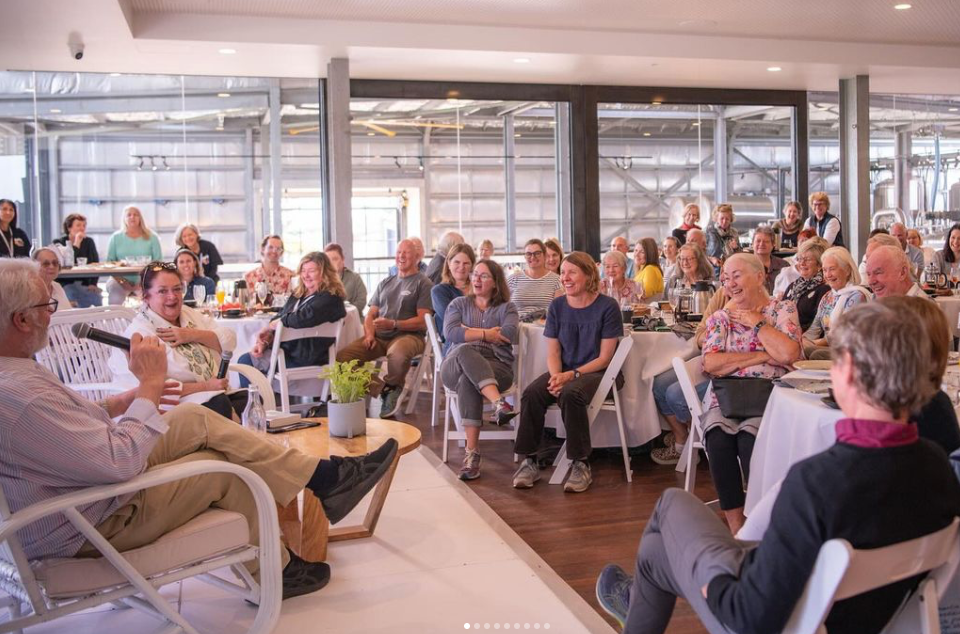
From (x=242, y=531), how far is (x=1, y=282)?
0.98 metres

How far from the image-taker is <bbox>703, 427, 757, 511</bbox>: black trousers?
4035 millimetres

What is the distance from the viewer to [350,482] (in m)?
3.37

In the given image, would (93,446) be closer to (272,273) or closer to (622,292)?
(622,292)

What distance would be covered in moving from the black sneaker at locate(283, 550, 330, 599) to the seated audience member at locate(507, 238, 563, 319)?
3317 millimetres

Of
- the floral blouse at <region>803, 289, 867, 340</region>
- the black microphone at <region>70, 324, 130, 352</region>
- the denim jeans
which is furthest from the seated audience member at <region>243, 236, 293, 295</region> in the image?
the black microphone at <region>70, 324, 130, 352</region>

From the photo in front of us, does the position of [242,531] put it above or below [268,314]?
below

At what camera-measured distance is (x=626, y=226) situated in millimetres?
11227

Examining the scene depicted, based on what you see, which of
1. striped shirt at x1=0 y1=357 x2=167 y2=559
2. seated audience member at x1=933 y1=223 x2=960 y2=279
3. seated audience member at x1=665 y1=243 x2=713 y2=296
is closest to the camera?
striped shirt at x1=0 y1=357 x2=167 y2=559

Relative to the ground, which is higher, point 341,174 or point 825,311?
point 341,174

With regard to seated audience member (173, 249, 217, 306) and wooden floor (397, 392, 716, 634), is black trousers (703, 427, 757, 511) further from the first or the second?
seated audience member (173, 249, 217, 306)

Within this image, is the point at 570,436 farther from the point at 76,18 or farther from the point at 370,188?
the point at 370,188

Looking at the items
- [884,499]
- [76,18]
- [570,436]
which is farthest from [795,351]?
[76,18]

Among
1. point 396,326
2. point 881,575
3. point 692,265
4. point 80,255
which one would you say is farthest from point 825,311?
point 80,255

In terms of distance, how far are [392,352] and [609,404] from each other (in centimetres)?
216
